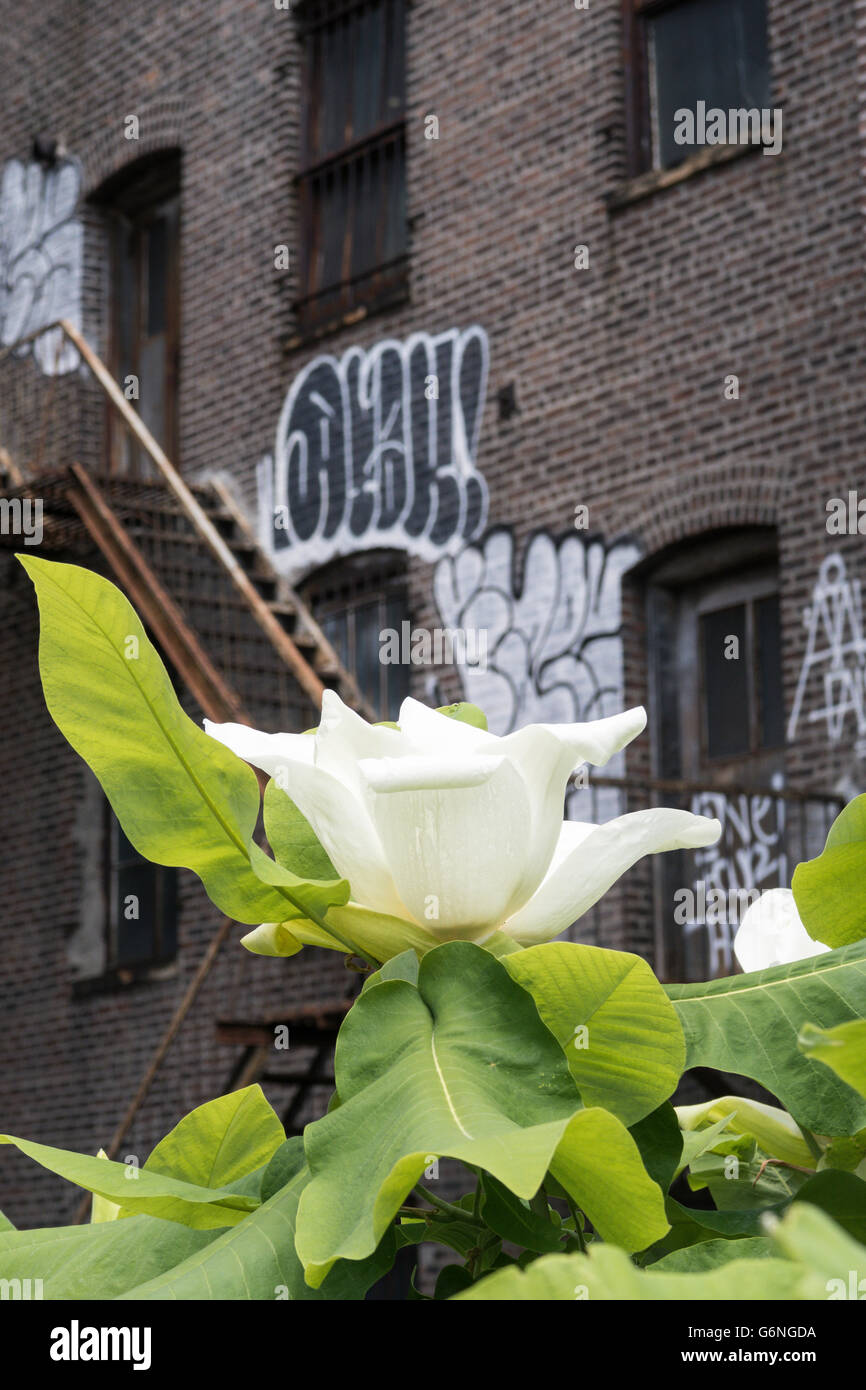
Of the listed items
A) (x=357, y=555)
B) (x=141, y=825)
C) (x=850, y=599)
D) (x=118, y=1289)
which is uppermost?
(x=357, y=555)

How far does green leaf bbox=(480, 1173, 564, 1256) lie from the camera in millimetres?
501

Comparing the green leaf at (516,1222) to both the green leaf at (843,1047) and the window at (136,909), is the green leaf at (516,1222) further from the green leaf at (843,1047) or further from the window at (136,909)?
the window at (136,909)

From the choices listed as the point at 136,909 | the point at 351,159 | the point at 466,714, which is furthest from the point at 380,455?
the point at 466,714

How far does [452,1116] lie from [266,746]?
0.59 ft

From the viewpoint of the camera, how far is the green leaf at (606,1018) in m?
0.51

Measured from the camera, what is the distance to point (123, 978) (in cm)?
1121

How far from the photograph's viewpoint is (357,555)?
33.9ft

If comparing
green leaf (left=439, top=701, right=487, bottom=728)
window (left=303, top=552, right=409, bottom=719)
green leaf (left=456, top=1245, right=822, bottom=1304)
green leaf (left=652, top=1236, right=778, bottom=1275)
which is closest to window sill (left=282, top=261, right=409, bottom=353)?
window (left=303, top=552, right=409, bottom=719)

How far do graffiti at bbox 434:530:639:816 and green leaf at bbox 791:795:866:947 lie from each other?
25.8ft

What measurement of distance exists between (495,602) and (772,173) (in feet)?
8.53

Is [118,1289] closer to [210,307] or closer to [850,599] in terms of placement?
[850,599]

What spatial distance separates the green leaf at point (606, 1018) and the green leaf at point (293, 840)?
Result: 11cm

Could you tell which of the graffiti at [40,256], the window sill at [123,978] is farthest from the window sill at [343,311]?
the window sill at [123,978]
